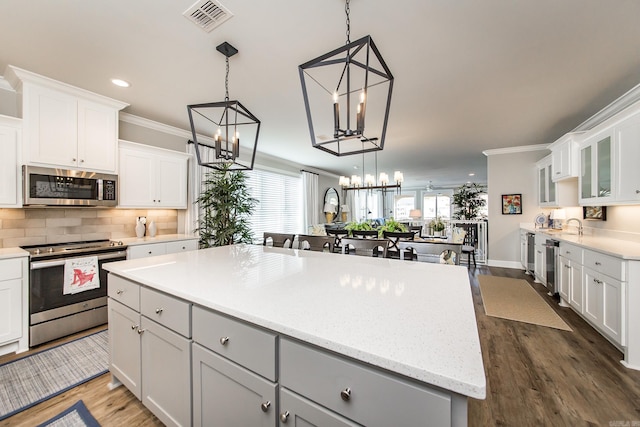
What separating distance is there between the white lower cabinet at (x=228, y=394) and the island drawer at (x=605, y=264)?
2.88m

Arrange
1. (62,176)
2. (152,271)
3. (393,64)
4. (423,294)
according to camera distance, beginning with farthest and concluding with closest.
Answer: (62,176), (393,64), (152,271), (423,294)

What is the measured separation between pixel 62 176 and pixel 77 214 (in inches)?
24.3

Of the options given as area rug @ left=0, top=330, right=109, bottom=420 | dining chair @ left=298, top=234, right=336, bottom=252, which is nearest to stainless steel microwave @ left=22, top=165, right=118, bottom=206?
area rug @ left=0, top=330, right=109, bottom=420

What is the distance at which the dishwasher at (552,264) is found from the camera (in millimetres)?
3516

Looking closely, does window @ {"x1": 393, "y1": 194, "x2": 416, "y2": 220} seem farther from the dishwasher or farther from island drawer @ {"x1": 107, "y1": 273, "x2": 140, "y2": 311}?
island drawer @ {"x1": 107, "y1": 273, "x2": 140, "y2": 311}

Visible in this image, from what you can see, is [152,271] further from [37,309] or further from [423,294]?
[37,309]

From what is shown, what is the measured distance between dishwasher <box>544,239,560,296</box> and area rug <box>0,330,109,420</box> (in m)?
5.19

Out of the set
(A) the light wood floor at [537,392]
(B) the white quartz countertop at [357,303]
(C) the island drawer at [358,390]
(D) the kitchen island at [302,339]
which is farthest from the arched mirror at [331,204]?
(C) the island drawer at [358,390]

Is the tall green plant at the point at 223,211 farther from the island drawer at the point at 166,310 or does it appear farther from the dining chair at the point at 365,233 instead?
the island drawer at the point at 166,310

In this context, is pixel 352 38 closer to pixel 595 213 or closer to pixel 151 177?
pixel 151 177

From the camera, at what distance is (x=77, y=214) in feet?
10.2

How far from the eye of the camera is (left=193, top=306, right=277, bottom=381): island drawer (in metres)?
0.94

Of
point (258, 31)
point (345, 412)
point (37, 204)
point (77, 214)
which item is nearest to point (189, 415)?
point (345, 412)

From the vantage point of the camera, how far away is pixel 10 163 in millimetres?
2416
